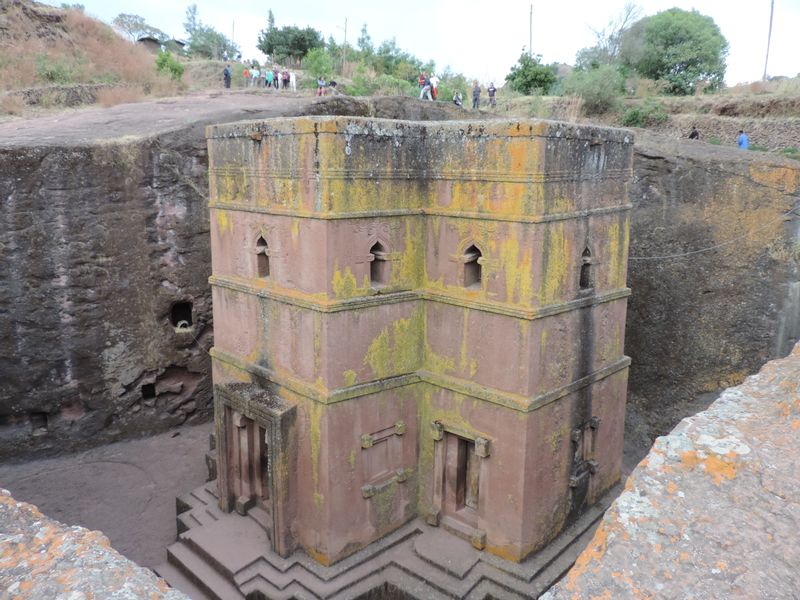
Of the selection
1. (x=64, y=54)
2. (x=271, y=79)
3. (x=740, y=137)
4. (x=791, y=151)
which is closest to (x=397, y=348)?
(x=740, y=137)

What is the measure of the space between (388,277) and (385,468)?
2466 mm

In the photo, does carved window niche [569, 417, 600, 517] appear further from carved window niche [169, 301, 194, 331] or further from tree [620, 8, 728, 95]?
tree [620, 8, 728, 95]

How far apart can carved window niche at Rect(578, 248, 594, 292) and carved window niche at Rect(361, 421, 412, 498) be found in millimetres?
2875

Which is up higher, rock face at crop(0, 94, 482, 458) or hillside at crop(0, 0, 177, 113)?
hillside at crop(0, 0, 177, 113)

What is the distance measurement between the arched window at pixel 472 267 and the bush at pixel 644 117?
1332 centimetres

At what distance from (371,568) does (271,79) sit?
17748mm

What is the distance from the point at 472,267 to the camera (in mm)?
7746

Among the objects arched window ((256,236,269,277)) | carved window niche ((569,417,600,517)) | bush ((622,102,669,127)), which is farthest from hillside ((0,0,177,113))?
carved window niche ((569,417,600,517))

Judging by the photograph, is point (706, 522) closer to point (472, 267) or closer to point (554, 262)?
point (554, 262)

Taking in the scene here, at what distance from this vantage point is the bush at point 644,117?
61.5 ft

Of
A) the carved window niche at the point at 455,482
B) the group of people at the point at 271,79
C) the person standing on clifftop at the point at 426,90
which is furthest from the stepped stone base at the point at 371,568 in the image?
the group of people at the point at 271,79

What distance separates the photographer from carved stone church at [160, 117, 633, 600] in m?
7.12

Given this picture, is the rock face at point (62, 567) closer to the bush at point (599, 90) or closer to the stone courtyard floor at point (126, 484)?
the stone courtyard floor at point (126, 484)

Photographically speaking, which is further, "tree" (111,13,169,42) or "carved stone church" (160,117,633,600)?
"tree" (111,13,169,42)
